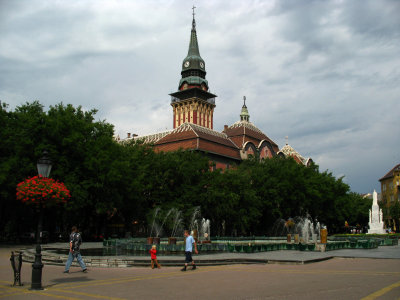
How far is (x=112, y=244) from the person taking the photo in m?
29.2

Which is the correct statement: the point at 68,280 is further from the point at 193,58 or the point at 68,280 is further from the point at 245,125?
the point at 193,58

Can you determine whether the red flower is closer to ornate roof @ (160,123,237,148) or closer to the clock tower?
ornate roof @ (160,123,237,148)

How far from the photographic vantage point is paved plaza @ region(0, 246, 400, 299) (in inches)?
455

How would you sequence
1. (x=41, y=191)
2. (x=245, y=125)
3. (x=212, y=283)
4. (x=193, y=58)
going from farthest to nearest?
(x=193, y=58) < (x=245, y=125) < (x=41, y=191) < (x=212, y=283)

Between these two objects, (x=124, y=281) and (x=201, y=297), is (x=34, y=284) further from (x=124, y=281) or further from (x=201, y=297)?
(x=201, y=297)

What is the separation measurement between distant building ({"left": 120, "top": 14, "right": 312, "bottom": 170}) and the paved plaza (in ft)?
145

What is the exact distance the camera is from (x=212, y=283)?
13875 millimetres

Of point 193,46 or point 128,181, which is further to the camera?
point 193,46

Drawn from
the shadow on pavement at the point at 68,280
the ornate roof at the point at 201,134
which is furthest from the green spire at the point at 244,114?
the shadow on pavement at the point at 68,280

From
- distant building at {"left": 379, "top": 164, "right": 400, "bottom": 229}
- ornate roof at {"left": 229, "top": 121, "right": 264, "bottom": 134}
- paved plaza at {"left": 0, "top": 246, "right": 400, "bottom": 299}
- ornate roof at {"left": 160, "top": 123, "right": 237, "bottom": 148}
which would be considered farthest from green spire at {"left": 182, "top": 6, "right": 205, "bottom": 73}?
paved plaza at {"left": 0, "top": 246, "right": 400, "bottom": 299}

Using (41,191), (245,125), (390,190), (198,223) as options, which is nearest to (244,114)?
(245,125)

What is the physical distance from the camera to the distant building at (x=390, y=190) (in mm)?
96188

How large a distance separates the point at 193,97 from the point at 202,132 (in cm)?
2471

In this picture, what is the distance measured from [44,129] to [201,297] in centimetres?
2977
